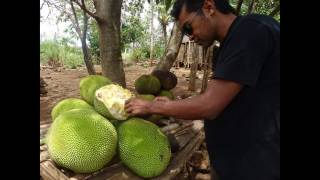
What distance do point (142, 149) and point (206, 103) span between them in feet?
2.12

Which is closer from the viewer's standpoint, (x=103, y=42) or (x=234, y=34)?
(x=234, y=34)

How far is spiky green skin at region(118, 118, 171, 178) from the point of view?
6.29 ft

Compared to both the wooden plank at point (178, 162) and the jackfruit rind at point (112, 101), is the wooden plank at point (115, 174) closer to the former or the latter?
the wooden plank at point (178, 162)

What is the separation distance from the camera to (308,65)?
3.97ft

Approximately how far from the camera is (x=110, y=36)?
9.75ft

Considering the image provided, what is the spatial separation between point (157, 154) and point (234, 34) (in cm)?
88

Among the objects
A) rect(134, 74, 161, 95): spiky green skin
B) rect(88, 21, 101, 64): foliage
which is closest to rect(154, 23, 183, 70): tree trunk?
rect(134, 74, 161, 95): spiky green skin

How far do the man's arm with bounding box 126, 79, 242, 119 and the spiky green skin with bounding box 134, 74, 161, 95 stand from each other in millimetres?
2240

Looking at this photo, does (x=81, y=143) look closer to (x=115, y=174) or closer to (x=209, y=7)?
(x=115, y=174)

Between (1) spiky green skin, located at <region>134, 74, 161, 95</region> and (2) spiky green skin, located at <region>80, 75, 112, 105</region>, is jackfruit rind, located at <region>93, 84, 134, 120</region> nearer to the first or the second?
(2) spiky green skin, located at <region>80, 75, 112, 105</region>

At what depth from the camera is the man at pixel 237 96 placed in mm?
1429
